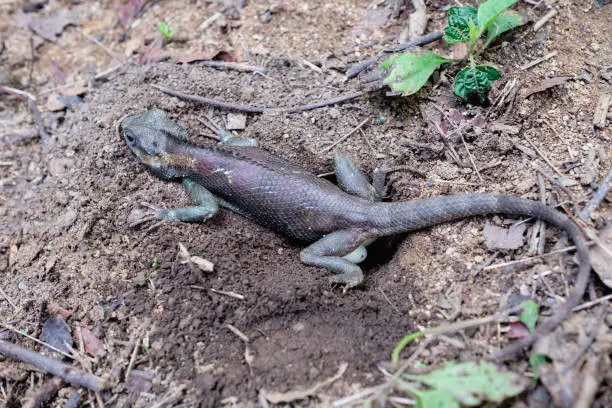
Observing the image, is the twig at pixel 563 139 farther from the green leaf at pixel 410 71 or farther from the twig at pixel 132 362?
the twig at pixel 132 362

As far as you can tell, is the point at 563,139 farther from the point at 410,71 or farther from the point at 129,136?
the point at 129,136

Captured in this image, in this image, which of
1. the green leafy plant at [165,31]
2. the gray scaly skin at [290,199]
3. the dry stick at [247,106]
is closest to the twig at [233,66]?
the dry stick at [247,106]

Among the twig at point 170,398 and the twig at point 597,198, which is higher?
the twig at point 597,198

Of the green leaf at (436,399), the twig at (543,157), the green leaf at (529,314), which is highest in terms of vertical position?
the twig at (543,157)

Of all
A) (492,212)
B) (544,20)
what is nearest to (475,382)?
(492,212)

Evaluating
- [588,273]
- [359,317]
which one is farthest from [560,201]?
[359,317]

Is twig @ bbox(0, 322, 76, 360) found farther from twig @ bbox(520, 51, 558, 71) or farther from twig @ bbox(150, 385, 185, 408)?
twig @ bbox(520, 51, 558, 71)

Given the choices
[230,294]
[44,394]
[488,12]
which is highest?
[488,12]

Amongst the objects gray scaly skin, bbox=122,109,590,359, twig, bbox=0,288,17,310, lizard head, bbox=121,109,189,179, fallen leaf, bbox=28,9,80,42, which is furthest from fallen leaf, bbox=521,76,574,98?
fallen leaf, bbox=28,9,80,42
